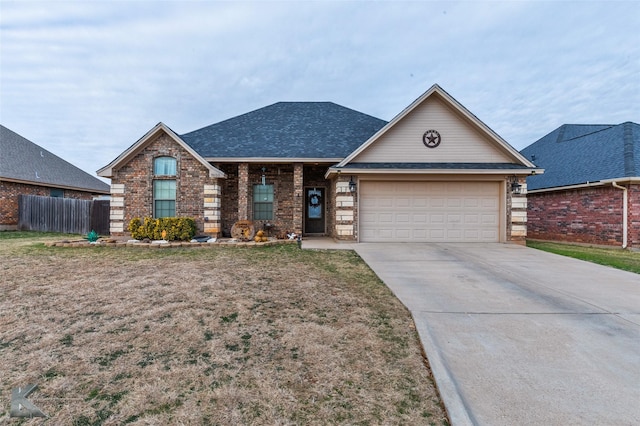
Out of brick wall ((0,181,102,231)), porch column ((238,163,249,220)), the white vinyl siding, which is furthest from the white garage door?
brick wall ((0,181,102,231))

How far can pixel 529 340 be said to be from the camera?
132 inches

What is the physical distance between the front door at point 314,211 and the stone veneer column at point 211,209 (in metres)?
4.04

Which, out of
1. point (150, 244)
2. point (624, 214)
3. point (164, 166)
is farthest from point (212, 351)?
point (624, 214)

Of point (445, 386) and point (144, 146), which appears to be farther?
point (144, 146)

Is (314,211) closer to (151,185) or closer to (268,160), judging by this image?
(268,160)

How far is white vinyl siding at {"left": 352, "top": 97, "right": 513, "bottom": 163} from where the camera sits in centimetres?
1164

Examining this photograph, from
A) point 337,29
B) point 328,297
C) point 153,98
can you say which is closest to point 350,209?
point 328,297

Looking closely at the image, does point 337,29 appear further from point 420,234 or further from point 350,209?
point 420,234

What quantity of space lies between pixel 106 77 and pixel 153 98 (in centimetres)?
560

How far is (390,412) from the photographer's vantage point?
219 cm

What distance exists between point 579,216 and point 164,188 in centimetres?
1744

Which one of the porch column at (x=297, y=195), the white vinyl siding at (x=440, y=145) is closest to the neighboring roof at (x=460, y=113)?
the white vinyl siding at (x=440, y=145)

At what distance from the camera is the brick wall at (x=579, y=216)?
1197 cm

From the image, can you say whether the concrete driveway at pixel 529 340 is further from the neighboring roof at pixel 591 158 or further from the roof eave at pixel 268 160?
the neighboring roof at pixel 591 158
